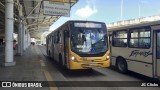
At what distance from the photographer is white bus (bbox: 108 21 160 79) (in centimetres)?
977

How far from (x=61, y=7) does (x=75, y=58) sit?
994cm

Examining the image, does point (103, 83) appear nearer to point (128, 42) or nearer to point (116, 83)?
point (116, 83)

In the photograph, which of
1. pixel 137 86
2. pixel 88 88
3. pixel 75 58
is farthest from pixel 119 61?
pixel 88 88

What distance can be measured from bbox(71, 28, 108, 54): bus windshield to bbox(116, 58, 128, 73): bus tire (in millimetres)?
1295

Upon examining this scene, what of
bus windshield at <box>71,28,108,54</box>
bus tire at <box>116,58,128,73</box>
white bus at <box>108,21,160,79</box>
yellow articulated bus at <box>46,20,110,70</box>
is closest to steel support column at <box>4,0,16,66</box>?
yellow articulated bus at <box>46,20,110,70</box>

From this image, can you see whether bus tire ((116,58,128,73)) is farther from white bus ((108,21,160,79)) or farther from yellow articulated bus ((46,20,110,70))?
yellow articulated bus ((46,20,110,70))

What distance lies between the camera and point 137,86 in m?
9.48

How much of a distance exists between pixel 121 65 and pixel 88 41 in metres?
2.35

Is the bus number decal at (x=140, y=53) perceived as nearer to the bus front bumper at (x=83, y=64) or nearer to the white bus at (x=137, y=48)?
the white bus at (x=137, y=48)

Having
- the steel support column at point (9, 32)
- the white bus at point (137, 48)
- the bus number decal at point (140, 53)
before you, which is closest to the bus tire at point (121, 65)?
the white bus at point (137, 48)

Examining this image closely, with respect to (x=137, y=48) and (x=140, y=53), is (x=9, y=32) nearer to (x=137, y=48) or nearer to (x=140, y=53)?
(x=137, y=48)

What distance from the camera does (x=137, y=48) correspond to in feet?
36.7

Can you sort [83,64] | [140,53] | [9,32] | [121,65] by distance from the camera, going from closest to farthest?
1. [140,53]
2. [83,64]
3. [121,65]
4. [9,32]

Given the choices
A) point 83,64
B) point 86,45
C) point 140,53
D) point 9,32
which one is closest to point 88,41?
point 86,45
